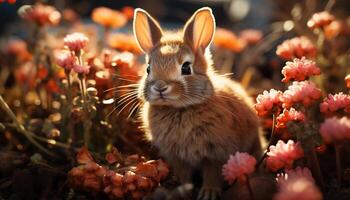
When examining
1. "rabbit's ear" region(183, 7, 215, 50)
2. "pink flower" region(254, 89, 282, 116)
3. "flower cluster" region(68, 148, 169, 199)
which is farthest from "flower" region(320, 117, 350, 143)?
"rabbit's ear" region(183, 7, 215, 50)

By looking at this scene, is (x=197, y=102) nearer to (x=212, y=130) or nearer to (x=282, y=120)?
(x=212, y=130)

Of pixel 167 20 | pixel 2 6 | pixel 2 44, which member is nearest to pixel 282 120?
pixel 2 44

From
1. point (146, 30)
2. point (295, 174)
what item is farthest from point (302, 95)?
point (146, 30)

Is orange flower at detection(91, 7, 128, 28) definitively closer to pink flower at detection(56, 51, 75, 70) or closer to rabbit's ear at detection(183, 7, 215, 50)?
rabbit's ear at detection(183, 7, 215, 50)

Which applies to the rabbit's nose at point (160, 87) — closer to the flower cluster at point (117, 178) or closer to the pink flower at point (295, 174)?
the flower cluster at point (117, 178)

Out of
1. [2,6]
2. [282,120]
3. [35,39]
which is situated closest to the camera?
[282,120]

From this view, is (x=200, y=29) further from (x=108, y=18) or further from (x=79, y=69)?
(x=108, y=18)
